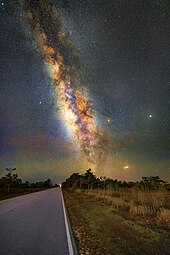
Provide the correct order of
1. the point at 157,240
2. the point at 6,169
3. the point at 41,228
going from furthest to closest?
the point at 6,169 → the point at 41,228 → the point at 157,240

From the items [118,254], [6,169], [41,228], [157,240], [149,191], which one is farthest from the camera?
[6,169]

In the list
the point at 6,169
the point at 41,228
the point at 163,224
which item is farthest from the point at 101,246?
the point at 6,169

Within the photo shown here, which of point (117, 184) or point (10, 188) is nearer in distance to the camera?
point (117, 184)

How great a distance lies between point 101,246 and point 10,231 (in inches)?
130

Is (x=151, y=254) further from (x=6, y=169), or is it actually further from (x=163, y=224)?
(x=6, y=169)

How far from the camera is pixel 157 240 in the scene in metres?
7.86

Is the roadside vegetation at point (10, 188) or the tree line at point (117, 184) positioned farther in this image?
the roadside vegetation at point (10, 188)

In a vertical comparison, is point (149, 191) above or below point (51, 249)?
above

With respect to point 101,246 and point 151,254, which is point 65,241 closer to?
point 101,246

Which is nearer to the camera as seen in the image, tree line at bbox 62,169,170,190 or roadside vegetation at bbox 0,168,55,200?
tree line at bbox 62,169,170,190

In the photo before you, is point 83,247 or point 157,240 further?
point 157,240

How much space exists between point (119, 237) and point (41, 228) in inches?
116

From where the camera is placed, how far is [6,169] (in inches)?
3127

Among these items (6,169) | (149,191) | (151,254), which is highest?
(6,169)
